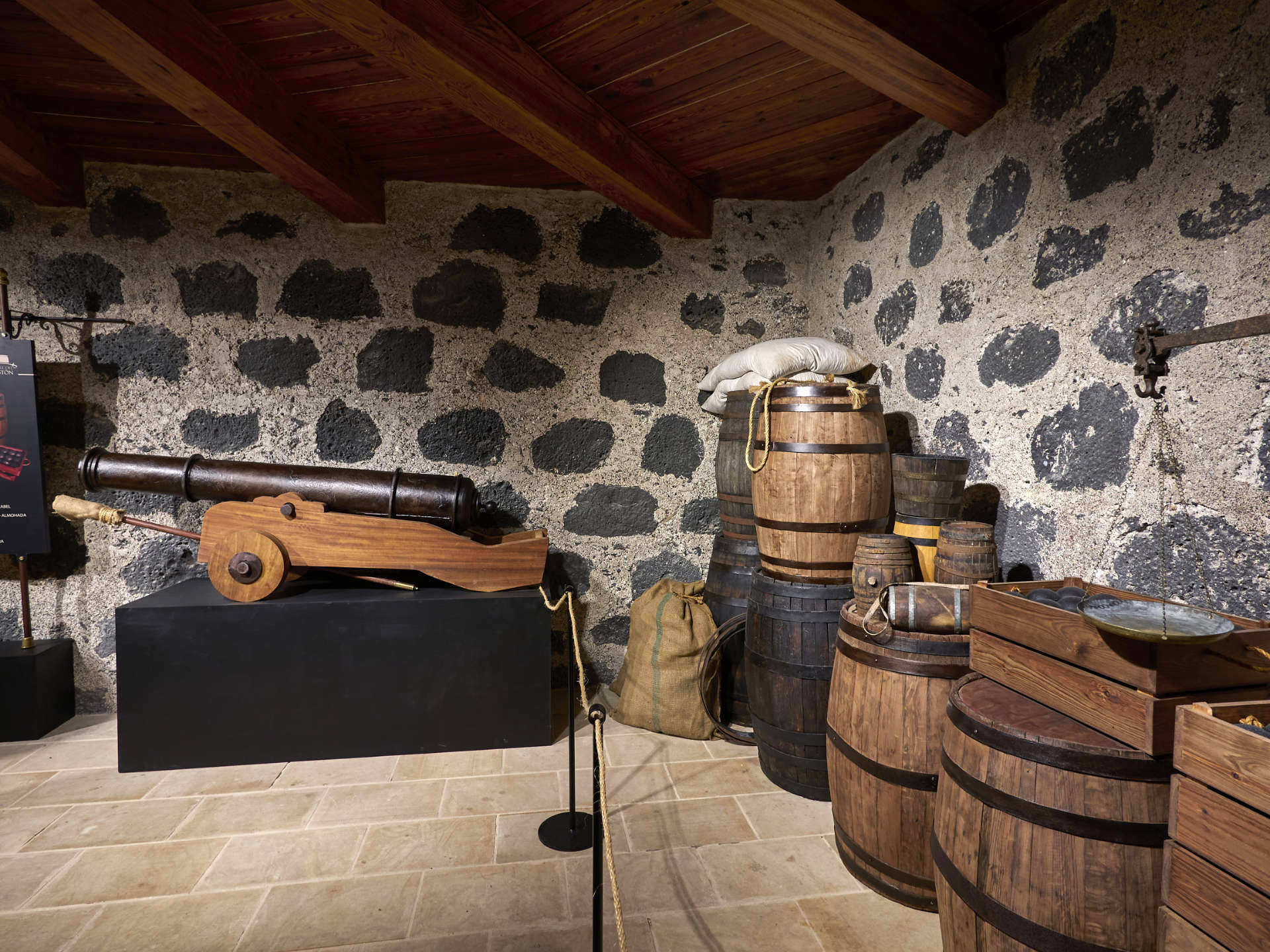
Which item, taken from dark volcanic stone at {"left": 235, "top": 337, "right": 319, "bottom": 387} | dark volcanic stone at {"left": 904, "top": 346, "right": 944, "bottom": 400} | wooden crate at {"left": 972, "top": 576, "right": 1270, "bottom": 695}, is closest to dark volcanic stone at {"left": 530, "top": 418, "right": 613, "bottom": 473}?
dark volcanic stone at {"left": 235, "top": 337, "right": 319, "bottom": 387}

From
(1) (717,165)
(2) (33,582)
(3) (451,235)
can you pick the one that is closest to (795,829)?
(1) (717,165)

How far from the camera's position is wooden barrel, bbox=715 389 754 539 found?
105 inches

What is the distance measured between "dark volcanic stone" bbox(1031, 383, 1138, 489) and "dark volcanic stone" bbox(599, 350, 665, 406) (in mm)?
1704

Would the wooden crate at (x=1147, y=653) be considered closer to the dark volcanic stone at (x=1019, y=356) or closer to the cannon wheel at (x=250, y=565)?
the dark volcanic stone at (x=1019, y=356)

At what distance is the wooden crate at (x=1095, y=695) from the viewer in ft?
3.67

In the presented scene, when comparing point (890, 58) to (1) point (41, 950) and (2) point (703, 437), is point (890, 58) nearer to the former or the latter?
(2) point (703, 437)

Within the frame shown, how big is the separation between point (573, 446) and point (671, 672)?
3.78 feet

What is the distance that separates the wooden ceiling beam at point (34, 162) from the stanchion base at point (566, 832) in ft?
9.95

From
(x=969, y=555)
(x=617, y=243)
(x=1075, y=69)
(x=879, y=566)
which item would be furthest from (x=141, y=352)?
(x=1075, y=69)

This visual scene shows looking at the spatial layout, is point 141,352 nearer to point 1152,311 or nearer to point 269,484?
point 269,484

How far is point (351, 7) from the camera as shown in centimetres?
178

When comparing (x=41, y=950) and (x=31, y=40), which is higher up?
(x=31, y=40)

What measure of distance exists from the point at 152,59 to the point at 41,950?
7.73ft

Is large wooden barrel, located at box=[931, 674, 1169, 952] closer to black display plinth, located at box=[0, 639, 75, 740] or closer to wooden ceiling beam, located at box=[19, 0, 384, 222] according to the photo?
wooden ceiling beam, located at box=[19, 0, 384, 222]
